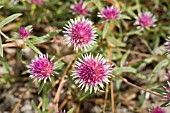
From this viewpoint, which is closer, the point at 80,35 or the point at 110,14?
the point at 80,35

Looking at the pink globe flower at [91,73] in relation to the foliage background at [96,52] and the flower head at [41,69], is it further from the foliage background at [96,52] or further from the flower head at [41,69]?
the foliage background at [96,52]

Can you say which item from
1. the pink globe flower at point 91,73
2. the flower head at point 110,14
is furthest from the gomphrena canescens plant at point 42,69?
the flower head at point 110,14

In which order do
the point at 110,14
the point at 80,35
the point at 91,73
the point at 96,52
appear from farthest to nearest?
the point at 96,52, the point at 110,14, the point at 80,35, the point at 91,73

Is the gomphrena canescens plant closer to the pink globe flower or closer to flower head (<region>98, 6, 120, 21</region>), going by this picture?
the pink globe flower

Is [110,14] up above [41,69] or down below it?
above

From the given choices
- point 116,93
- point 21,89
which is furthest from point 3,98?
point 116,93

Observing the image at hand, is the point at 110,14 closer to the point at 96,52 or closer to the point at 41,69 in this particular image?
the point at 96,52

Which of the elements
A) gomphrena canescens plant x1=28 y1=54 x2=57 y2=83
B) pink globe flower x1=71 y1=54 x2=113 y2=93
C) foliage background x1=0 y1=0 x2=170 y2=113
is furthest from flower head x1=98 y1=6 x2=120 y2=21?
gomphrena canescens plant x1=28 y1=54 x2=57 y2=83

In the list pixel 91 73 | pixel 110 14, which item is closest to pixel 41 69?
pixel 91 73

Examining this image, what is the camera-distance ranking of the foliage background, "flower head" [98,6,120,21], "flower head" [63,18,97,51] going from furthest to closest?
the foliage background → "flower head" [98,6,120,21] → "flower head" [63,18,97,51]

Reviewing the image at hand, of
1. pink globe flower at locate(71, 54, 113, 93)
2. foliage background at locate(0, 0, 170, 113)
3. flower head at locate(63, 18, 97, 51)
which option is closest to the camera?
pink globe flower at locate(71, 54, 113, 93)

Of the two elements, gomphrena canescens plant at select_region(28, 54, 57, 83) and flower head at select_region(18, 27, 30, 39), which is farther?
flower head at select_region(18, 27, 30, 39)
